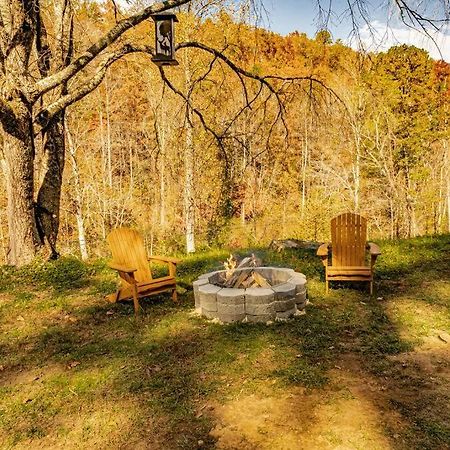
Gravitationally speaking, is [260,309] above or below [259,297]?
below

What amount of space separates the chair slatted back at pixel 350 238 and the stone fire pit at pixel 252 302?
1113mm

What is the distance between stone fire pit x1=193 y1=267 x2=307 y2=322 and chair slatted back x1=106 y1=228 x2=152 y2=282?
103 centimetres

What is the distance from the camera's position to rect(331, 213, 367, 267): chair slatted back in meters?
5.69

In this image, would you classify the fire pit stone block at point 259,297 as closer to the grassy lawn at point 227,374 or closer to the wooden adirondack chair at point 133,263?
the grassy lawn at point 227,374

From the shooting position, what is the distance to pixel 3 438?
286 cm

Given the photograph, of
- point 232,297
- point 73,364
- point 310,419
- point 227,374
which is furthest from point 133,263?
point 310,419

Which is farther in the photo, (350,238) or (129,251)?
(350,238)

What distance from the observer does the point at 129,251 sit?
5.52 m

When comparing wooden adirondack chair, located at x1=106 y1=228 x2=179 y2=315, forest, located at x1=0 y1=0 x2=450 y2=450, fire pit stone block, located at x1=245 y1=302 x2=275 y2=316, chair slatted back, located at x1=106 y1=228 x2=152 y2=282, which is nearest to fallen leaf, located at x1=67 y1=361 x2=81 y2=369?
forest, located at x1=0 y1=0 x2=450 y2=450

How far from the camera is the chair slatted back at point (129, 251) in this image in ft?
18.0

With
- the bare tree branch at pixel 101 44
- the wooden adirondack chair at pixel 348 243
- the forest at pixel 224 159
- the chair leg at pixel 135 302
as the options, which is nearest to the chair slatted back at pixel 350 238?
the wooden adirondack chair at pixel 348 243

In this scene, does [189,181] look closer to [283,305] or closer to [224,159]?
[224,159]

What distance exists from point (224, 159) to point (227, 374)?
1037 centimetres

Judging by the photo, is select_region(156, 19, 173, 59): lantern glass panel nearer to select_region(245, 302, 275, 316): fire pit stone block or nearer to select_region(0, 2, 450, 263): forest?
select_region(0, 2, 450, 263): forest
